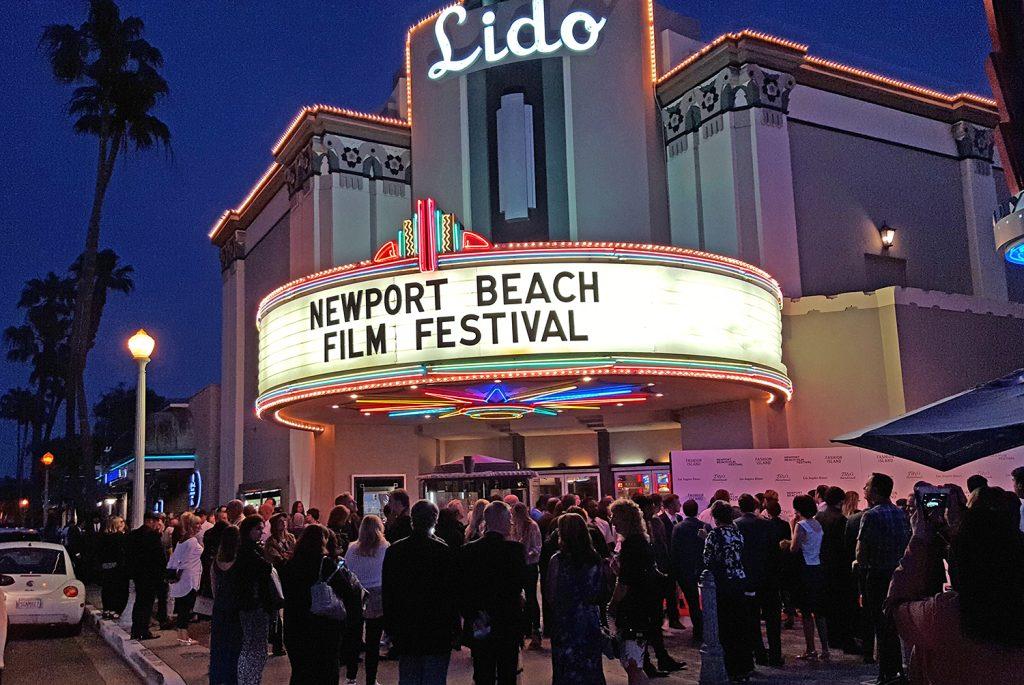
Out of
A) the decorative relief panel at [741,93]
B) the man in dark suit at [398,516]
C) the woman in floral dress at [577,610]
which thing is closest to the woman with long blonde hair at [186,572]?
the man in dark suit at [398,516]

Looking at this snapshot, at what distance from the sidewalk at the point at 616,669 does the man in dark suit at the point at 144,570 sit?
48.2 inches

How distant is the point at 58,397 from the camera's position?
7938 cm

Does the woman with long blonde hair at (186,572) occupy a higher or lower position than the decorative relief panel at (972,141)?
lower

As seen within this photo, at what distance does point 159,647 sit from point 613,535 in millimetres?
6374

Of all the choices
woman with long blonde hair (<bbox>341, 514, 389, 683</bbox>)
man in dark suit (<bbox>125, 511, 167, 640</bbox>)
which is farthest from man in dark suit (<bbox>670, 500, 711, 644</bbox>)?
man in dark suit (<bbox>125, 511, 167, 640</bbox>)

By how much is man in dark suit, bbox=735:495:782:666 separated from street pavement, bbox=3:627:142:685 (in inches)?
275

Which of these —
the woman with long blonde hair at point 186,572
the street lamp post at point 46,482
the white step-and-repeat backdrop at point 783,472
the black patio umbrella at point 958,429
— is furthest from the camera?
the street lamp post at point 46,482

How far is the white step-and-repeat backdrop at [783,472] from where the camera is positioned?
17.5 metres

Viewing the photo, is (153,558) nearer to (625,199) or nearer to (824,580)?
(824,580)

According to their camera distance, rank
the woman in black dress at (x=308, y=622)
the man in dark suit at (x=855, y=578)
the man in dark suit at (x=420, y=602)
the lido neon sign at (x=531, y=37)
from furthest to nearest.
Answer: the lido neon sign at (x=531, y=37) < the man in dark suit at (x=855, y=578) < the woman in black dress at (x=308, y=622) < the man in dark suit at (x=420, y=602)

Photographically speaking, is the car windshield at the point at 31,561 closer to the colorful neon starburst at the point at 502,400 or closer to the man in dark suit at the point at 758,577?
the colorful neon starburst at the point at 502,400

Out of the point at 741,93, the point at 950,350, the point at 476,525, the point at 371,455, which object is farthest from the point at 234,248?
the point at 476,525

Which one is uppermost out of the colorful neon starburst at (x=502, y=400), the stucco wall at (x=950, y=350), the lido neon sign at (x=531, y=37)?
the lido neon sign at (x=531, y=37)

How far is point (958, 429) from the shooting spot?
843 centimetres
